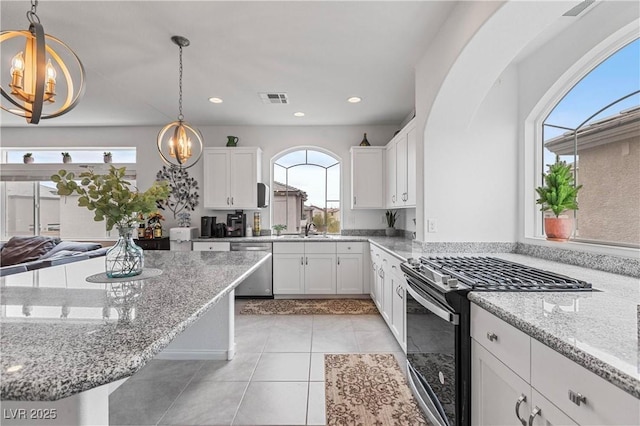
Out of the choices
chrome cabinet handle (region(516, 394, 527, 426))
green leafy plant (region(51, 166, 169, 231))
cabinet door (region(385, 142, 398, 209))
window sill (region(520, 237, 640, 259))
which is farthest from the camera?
cabinet door (region(385, 142, 398, 209))

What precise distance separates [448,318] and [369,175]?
3413 millimetres

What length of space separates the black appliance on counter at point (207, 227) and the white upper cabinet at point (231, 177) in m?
0.26

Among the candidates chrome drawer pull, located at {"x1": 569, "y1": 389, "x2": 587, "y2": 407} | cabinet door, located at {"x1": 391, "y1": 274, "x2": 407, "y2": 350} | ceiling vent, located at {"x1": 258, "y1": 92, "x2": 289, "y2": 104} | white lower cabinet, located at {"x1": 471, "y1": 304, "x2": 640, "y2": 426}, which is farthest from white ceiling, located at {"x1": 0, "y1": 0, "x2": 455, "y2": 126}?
chrome drawer pull, located at {"x1": 569, "y1": 389, "x2": 587, "y2": 407}

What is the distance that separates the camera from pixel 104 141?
5094 millimetres

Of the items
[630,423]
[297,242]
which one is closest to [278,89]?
[297,242]

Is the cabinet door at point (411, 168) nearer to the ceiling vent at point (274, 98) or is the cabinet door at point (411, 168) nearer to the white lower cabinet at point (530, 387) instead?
the ceiling vent at point (274, 98)

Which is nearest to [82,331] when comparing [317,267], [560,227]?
[560,227]

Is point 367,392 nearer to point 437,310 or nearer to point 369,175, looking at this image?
point 437,310

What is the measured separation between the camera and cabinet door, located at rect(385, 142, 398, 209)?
4.09 meters

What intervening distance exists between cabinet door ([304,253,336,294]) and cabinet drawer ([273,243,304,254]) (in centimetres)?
15

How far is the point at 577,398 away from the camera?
0.80 meters

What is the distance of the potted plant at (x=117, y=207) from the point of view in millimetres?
1490

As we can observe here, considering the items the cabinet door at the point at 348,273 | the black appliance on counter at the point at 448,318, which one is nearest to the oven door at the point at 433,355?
the black appliance on counter at the point at 448,318

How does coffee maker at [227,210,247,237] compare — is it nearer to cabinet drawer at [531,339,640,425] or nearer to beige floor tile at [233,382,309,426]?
beige floor tile at [233,382,309,426]
